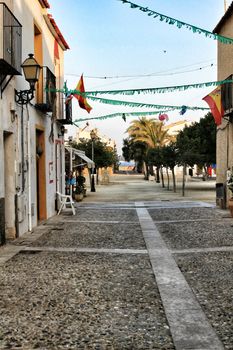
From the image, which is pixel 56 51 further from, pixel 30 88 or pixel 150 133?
pixel 150 133

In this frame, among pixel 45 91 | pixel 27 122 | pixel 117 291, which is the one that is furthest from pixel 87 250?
pixel 45 91

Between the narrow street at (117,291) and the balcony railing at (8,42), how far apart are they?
3.36 meters

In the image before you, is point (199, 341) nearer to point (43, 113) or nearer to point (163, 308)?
point (163, 308)

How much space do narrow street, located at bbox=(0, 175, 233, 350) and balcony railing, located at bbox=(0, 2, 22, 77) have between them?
336 centimetres

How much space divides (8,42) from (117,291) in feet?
18.1

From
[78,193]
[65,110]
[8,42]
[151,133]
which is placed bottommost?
[78,193]

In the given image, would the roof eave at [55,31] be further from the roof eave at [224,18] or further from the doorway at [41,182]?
the roof eave at [224,18]

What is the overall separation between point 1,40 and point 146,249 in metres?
4.58

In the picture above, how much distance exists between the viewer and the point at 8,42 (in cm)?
874

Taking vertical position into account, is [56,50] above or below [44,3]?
below

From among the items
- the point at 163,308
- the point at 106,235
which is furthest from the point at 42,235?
the point at 163,308

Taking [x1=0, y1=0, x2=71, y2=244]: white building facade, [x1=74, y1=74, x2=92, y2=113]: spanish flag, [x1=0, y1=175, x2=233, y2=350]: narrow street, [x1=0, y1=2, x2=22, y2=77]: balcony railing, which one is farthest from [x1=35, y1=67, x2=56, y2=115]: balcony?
[x1=0, y1=175, x2=233, y2=350]: narrow street

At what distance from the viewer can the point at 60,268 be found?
6.64 m

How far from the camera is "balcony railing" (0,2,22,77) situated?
8.38 metres
